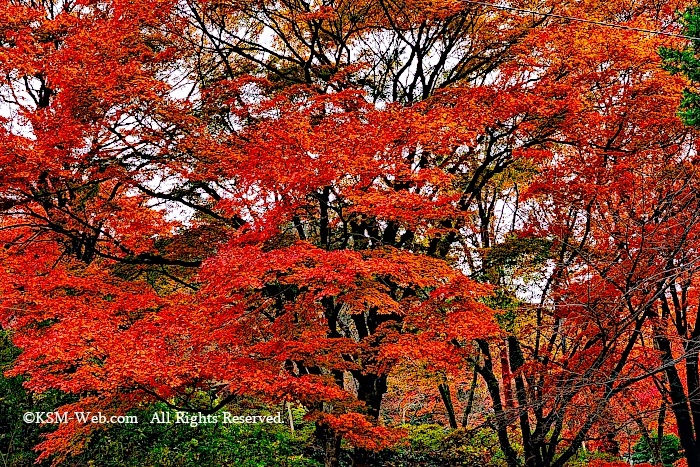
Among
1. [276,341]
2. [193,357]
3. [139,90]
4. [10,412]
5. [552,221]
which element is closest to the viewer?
[193,357]

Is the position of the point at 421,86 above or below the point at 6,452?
above

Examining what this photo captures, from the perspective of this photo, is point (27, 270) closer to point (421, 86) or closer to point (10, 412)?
point (10, 412)

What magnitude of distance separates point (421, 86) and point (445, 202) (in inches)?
159

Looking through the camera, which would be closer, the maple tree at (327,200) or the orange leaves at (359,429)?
the maple tree at (327,200)

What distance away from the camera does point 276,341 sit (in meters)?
6.61

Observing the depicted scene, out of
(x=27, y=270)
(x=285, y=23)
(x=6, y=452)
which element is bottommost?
(x=6, y=452)

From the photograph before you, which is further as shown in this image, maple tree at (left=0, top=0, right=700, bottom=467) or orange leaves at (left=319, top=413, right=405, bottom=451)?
orange leaves at (left=319, top=413, right=405, bottom=451)

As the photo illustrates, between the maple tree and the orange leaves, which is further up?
the maple tree

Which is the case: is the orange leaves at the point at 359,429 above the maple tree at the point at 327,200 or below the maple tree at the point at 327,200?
below

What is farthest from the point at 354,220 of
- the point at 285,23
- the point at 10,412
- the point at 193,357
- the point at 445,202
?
the point at 10,412

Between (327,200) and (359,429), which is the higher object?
(327,200)

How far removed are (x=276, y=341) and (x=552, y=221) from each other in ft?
16.8

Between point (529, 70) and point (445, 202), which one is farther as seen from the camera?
point (529, 70)

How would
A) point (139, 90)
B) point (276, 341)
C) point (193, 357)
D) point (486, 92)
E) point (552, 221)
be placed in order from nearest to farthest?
point (193, 357), point (276, 341), point (139, 90), point (486, 92), point (552, 221)
